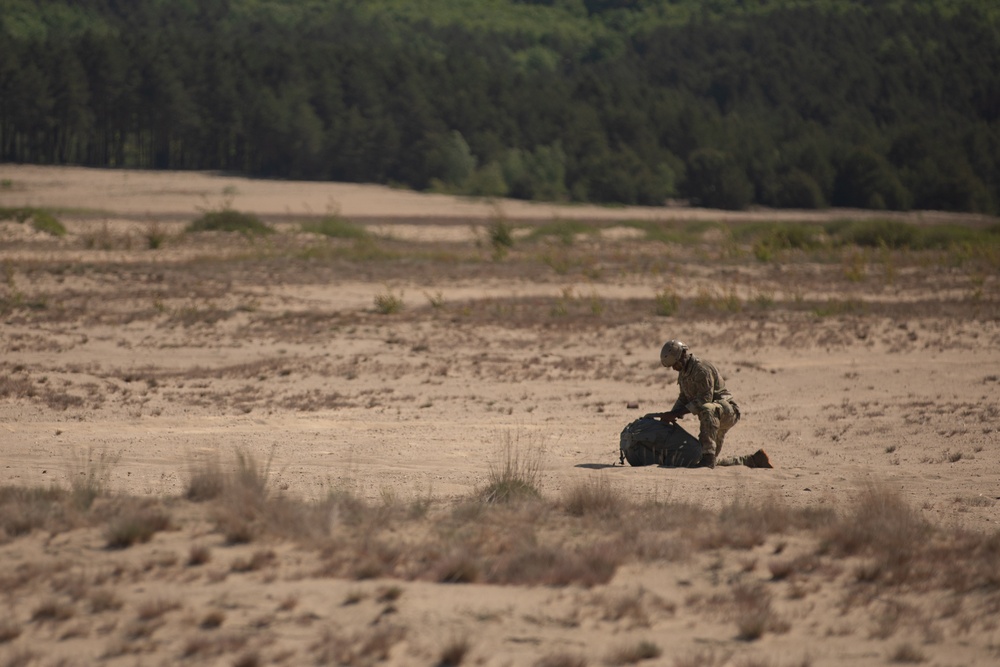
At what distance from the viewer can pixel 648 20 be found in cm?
16275

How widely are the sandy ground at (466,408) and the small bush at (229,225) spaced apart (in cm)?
456

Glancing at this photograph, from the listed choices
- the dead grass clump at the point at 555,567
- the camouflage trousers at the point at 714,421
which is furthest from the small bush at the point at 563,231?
the dead grass clump at the point at 555,567

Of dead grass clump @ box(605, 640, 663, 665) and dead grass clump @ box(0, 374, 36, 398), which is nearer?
dead grass clump @ box(605, 640, 663, 665)

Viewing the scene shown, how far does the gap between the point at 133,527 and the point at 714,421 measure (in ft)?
16.7

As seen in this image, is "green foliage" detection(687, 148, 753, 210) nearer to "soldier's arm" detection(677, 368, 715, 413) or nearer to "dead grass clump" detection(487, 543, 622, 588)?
"soldier's arm" detection(677, 368, 715, 413)

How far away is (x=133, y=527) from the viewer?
648cm

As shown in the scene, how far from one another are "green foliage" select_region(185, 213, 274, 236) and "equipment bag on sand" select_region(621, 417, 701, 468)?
94.5ft

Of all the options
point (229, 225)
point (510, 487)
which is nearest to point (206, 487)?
point (510, 487)

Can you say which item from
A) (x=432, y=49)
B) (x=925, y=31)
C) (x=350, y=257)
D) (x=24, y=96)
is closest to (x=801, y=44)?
(x=925, y=31)

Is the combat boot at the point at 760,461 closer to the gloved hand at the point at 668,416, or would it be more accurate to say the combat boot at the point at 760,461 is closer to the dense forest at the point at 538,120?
the gloved hand at the point at 668,416

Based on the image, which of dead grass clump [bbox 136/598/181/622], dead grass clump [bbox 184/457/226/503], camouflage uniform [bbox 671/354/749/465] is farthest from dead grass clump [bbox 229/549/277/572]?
camouflage uniform [bbox 671/354/749/465]

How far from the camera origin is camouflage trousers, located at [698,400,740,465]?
9898 mm

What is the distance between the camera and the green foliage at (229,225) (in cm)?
3809

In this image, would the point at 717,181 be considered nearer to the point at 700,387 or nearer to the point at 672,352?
the point at 700,387
